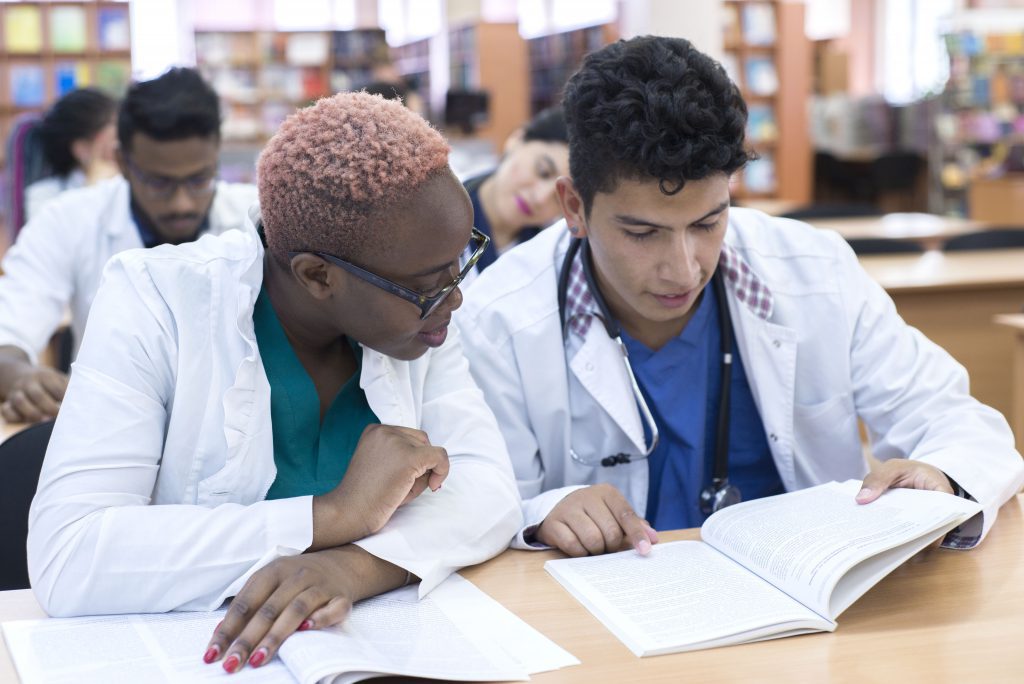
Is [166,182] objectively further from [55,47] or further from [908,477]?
[55,47]

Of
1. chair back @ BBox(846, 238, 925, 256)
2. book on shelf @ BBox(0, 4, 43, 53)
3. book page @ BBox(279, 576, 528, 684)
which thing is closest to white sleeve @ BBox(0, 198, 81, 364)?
book page @ BBox(279, 576, 528, 684)

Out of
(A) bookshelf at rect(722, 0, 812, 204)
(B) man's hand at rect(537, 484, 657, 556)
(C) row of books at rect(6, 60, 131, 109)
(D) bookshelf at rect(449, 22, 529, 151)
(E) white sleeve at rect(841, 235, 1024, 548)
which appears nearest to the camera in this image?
(B) man's hand at rect(537, 484, 657, 556)

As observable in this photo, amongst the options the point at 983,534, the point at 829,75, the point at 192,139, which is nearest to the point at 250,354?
the point at 983,534

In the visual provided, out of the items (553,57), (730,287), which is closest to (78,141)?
(730,287)

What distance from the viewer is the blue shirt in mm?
1766

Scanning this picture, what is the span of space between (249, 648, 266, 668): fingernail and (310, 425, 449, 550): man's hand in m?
0.19

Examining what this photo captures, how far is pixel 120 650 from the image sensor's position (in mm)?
1068

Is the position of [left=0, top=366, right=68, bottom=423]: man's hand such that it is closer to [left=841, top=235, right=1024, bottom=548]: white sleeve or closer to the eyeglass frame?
the eyeglass frame

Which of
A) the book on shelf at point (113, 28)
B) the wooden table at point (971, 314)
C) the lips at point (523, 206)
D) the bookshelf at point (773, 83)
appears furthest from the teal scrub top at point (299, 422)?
the book on shelf at point (113, 28)

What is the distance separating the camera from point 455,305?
1.29 metres

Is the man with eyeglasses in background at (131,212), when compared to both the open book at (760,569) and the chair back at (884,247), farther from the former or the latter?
the chair back at (884,247)

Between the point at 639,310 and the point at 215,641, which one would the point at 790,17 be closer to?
the point at 639,310

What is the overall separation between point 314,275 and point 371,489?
0.81 ft

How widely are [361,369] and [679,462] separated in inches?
24.0
